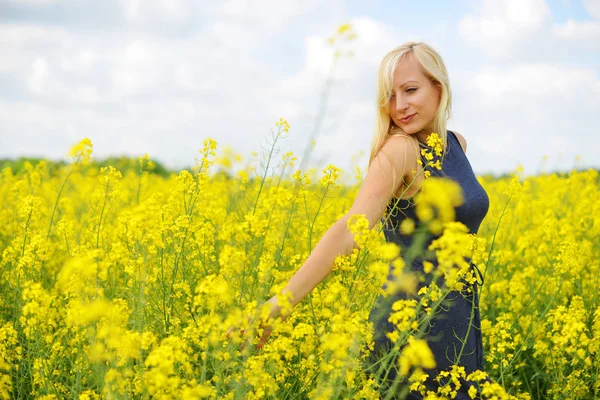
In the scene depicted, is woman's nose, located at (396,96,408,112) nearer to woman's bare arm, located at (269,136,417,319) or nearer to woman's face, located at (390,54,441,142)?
woman's face, located at (390,54,441,142)

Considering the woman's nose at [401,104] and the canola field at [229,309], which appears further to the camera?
the woman's nose at [401,104]

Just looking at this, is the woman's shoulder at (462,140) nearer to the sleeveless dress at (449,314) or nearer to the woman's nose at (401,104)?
the sleeveless dress at (449,314)

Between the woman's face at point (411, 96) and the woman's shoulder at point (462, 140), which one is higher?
the woman's face at point (411, 96)

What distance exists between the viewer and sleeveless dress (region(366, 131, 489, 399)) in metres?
2.63

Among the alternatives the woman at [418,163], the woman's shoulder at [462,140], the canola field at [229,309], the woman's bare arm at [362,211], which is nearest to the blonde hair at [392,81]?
the woman at [418,163]

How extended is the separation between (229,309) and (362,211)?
60cm

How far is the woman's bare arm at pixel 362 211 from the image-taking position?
2.26 metres

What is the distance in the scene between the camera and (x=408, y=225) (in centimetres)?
256

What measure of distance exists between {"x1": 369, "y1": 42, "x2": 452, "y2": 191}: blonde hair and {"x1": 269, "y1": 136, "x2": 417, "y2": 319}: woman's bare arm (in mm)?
151

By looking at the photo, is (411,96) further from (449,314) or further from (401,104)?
(449,314)

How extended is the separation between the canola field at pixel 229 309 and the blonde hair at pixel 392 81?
283 millimetres

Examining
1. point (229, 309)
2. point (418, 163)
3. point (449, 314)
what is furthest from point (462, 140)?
point (229, 309)

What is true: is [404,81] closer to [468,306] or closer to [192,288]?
[468,306]

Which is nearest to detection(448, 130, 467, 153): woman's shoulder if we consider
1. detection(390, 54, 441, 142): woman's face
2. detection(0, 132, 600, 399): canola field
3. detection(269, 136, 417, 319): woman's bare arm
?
detection(0, 132, 600, 399): canola field
